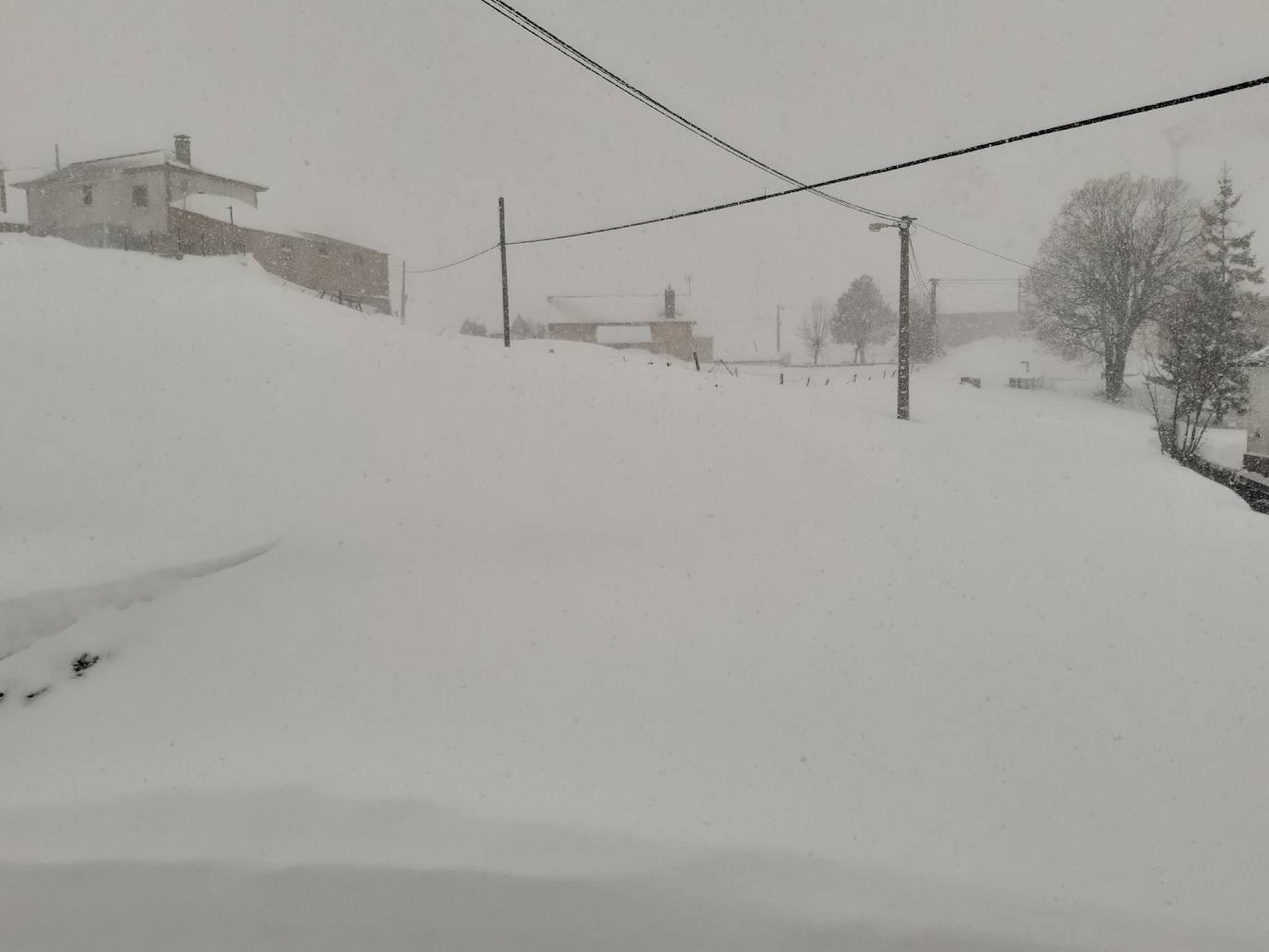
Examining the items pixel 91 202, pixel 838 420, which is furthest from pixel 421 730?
pixel 91 202

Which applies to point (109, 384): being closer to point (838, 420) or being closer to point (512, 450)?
point (512, 450)

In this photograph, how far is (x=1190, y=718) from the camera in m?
7.25

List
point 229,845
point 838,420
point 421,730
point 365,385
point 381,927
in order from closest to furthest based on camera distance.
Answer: point 381,927 → point 229,845 → point 421,730 → point 365,385 → point 838,420

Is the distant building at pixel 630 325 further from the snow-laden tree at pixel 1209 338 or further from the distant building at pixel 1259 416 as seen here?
the distant building at pixel 1259 416

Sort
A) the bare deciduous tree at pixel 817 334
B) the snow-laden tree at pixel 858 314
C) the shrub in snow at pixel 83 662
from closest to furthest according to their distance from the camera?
the shrub in snow at pixel 83 662 < the snow-laden tree at pixel 858 314 < the bare deciduous tree at pixel 817 334

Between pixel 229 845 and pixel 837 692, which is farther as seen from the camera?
pixel 837 692

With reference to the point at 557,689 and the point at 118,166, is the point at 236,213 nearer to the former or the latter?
the point at 118,166

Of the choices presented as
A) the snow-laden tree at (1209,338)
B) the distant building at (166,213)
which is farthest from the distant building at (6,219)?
the snow-laden tree at (1209,338)

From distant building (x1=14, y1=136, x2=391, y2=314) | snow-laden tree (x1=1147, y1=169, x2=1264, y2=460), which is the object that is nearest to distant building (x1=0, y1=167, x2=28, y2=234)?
distant building (x1=14, y1=136, x2=391, y2=314)

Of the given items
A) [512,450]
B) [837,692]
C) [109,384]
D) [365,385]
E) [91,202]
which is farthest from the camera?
[91,202]

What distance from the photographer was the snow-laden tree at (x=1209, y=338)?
25547 millimetres

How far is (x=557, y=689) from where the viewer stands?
6.76 metres

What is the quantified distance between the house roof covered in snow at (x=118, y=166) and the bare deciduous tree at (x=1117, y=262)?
43460mm

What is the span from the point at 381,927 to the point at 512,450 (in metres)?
7.31
